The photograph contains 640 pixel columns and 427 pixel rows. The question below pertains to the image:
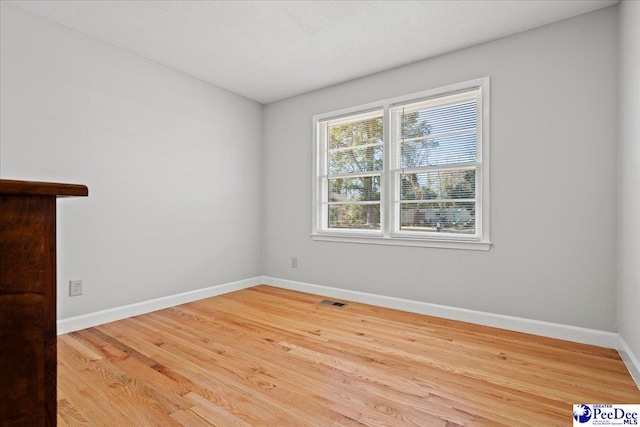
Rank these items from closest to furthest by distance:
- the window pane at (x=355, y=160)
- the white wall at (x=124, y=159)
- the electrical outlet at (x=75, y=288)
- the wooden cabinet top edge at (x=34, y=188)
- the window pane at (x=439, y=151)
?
the wooden cabinet top edge at (x=34, y=188) < the white wall at (x=124, y=159) < the electrical outlet at (x=75, y=288) < the window pane at (x=439, y=151) < the window pane at (x=355, y=160)

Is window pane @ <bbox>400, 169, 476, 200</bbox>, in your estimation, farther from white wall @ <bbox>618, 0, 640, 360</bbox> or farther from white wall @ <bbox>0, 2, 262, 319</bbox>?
white wall @ <bbox>0, 2, 262, 319</bbox>

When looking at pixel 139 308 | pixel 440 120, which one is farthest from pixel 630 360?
pixel 139 308

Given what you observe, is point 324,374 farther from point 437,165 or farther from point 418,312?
point 437,165

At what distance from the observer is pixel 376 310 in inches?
132

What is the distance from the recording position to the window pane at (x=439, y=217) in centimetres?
307

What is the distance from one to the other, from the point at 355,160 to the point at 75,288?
300 centimetres

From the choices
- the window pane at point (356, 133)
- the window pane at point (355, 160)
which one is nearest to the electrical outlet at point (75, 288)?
the window pane at point (355, 160)

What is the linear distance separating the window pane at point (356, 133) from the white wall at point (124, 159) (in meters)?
1.23

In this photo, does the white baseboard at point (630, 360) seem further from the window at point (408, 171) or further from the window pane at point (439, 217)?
the window pane at point (439, 217)

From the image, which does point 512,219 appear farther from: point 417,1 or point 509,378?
point 417,1

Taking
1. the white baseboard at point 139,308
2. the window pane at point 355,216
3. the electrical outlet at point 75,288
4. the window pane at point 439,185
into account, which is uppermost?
the window pane at point 439,185

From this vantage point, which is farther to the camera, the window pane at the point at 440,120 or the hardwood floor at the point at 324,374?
the window pane at the point at 440,120

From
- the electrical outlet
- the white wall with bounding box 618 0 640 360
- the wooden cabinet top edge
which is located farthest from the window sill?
the wooden cabinet top edge

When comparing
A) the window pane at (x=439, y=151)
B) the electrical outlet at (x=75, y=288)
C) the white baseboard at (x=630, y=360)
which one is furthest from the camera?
the window pane at (x=439, y=151)
